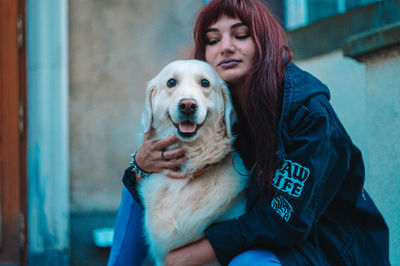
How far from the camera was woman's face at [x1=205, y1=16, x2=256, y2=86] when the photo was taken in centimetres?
204

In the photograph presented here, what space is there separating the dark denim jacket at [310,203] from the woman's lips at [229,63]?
0.29 m

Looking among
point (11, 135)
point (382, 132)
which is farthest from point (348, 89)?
point (11, 135)

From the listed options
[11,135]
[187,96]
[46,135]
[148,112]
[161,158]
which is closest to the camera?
[187,96]

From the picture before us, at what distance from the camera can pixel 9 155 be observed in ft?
12.7

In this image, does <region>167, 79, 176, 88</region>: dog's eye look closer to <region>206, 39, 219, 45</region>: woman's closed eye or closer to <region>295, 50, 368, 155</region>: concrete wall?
<region>206, 39, 219, 45</region>: woman's closed eye

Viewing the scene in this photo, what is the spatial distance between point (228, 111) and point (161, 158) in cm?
39

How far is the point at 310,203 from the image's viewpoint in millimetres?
1650

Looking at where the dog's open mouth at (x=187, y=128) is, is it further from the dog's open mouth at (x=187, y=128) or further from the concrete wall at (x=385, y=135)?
the concrete wall at (x=385, y=135)

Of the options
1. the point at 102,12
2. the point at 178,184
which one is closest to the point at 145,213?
the point at 178,184

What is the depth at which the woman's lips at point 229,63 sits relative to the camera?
2.07 meters

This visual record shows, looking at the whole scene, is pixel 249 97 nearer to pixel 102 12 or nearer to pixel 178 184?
pixel 178 184

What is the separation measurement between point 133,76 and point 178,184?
231cm

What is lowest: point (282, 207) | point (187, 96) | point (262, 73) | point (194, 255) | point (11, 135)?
point (11, 135)

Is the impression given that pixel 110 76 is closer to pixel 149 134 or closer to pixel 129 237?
pixel 149 134
